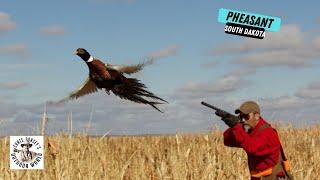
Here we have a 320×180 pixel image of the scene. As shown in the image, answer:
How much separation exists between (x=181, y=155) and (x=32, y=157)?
3687mm

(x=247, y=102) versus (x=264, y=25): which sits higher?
(x=264, y=25)

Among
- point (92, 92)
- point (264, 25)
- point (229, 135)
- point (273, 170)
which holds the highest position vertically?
point (264, 25)

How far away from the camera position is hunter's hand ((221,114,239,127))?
17.5ft

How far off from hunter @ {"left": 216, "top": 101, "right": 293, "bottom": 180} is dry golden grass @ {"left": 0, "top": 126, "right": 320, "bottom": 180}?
130cm

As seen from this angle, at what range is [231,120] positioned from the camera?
17.6ft

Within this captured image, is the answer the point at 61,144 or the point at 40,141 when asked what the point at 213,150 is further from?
the point at 40,141

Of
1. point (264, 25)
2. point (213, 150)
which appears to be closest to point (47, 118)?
point (264, 25)

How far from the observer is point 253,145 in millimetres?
5027

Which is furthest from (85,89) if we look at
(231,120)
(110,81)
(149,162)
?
(149,162)

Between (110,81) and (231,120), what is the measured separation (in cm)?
130

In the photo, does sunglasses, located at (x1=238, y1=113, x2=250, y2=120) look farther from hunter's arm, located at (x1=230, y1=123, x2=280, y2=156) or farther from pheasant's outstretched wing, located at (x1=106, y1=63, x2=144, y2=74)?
pheasant's outstretched wing, located at (x1=106, y1=63, x2=144, y2=74)

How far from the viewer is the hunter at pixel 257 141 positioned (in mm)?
5034

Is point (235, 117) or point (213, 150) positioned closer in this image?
point (235, 117)

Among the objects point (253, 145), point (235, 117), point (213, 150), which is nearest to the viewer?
point (253, 145)
